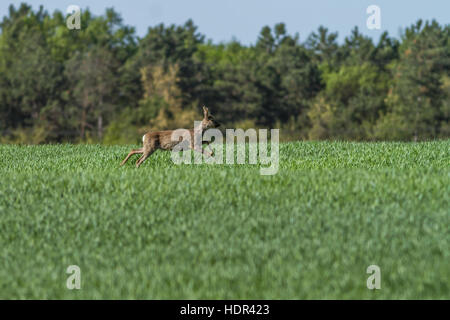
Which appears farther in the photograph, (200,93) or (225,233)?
(200,93)

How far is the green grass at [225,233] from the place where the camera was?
8484 mm

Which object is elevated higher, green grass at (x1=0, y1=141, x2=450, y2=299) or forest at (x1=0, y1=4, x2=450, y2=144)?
forest at (x1=0, y1=4, x2=450, y2=144)

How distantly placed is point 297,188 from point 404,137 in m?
62.5

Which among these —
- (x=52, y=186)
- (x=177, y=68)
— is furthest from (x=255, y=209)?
(x=177, y=68)

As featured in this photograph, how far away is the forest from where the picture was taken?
76375 millimetres

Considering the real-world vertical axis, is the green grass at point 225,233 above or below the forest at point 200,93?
below

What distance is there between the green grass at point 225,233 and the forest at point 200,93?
187 ft

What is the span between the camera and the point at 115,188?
13.3 m

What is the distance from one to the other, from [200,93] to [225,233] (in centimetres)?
7277

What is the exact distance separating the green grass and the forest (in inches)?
2247

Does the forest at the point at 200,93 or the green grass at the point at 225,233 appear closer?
the green grass at the point at 225,233

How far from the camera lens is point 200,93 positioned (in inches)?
3243

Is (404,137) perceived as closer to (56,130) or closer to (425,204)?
(56,130)
